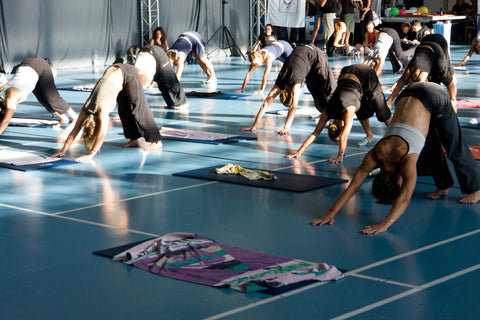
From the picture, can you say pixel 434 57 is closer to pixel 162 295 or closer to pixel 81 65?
pixel 162 295

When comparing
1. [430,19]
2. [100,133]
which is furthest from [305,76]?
[430,19]

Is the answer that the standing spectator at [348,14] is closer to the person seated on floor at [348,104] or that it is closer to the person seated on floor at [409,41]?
the person seated on floor at [409,41]

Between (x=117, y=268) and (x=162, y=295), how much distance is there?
0.55 meters

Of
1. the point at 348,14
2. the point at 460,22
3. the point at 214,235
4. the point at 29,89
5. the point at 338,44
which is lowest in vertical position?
the point at 214,235

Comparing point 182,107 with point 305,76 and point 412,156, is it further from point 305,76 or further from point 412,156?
point 412,156

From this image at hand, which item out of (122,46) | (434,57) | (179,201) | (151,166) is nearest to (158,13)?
(122,46)

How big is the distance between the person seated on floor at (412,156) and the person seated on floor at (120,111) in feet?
9.45

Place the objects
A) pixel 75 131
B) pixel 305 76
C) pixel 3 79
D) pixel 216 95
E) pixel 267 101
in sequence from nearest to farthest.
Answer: pixel 75 131, pixel 305 76, pixel 267 101, pixel 216 95, pixel 3 79

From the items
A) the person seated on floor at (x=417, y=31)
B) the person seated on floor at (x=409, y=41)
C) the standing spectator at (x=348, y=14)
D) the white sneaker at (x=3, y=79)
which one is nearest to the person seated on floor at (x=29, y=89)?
the white sneaker at (x=3, y=79)

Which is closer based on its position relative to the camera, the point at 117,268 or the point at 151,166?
the point at 117,268

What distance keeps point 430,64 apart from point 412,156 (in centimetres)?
475

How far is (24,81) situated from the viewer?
8.64m

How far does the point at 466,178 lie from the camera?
573 cm

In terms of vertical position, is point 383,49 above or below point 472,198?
above
